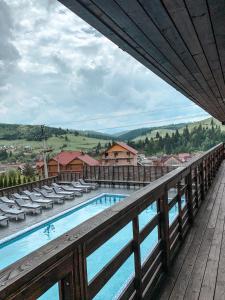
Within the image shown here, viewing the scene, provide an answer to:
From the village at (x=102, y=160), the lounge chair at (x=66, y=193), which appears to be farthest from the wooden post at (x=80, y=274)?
the village at (x=102, y=160)

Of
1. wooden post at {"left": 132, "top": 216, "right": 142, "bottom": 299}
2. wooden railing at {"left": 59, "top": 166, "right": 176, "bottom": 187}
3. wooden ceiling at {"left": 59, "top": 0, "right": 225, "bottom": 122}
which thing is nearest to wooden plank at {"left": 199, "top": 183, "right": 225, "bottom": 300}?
wooden post at {"left": 132, "top": 216, "right": 142, "bottom": 299}

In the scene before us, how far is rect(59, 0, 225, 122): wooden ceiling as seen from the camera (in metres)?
1.45

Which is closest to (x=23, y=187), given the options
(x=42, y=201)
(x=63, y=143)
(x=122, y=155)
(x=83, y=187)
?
(x=42, y=201)

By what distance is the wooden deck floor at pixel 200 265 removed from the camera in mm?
2209

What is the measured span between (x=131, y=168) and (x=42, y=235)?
8573mm

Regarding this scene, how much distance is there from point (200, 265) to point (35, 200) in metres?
12.2

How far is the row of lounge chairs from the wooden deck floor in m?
9.25

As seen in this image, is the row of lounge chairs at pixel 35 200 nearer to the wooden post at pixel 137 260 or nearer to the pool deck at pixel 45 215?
the pool deck at pixel 45 215

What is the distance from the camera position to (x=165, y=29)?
182 centimetres

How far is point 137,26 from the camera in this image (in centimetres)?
173

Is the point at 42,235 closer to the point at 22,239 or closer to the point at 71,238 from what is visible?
the point at 22,239

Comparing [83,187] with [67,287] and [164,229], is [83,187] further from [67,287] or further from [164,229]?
[67,287]

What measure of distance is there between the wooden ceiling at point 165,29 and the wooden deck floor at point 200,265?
6.12 feet

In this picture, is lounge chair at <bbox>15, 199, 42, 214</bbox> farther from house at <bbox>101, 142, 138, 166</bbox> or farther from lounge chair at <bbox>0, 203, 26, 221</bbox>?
house at <bbox>101, 142, 138, 166</bbox>
